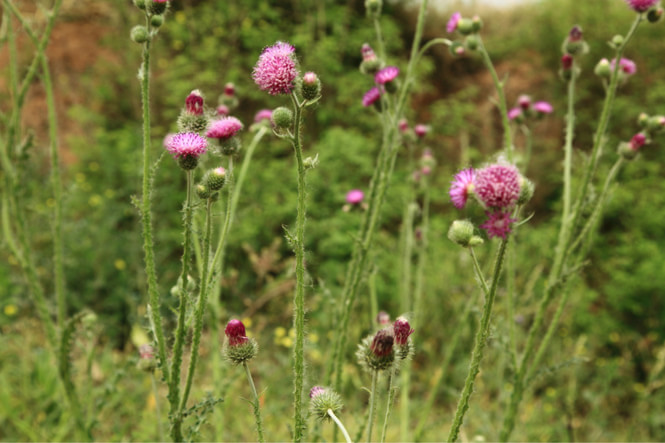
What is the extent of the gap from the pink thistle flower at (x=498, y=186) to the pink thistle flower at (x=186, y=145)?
1.89 feet

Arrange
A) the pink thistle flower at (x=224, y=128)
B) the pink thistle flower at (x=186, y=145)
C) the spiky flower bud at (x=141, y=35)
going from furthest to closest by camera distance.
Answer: the pink thistle flower at (x=224, y=128)
the spiky flower bud at (x=141, y=35)
the pink thistle flower at (x=186, y=145)

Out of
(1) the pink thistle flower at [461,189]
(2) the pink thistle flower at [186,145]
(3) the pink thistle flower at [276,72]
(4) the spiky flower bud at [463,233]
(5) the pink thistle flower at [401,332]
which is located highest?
(3) the pink thistle flower at [276,72]

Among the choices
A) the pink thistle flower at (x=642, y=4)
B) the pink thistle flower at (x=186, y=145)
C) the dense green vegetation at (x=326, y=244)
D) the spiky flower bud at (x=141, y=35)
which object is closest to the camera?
the pink thistle flower at (x=186, y=145)

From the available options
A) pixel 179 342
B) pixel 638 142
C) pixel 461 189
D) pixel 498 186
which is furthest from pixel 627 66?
pixel 179 342

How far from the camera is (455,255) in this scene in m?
5.01

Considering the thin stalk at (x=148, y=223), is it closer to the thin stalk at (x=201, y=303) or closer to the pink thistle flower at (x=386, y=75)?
the thin stalk at (x=201, y=303)

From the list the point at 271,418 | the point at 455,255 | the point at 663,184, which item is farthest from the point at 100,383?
the point at 663,184

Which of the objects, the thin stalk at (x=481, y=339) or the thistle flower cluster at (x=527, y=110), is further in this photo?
the thistle flower cluster at (x=527, y=110)

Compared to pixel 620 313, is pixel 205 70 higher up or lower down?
higher up

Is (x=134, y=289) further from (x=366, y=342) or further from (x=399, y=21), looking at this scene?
(x=399, y=21)

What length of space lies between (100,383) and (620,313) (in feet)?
14.9

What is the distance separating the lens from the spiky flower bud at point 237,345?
3.62 ft

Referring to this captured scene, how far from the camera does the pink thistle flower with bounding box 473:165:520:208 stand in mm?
901

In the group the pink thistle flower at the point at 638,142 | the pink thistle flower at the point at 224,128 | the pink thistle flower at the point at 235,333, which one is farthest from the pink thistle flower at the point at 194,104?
the pink thistle flower at the point at 638,142
